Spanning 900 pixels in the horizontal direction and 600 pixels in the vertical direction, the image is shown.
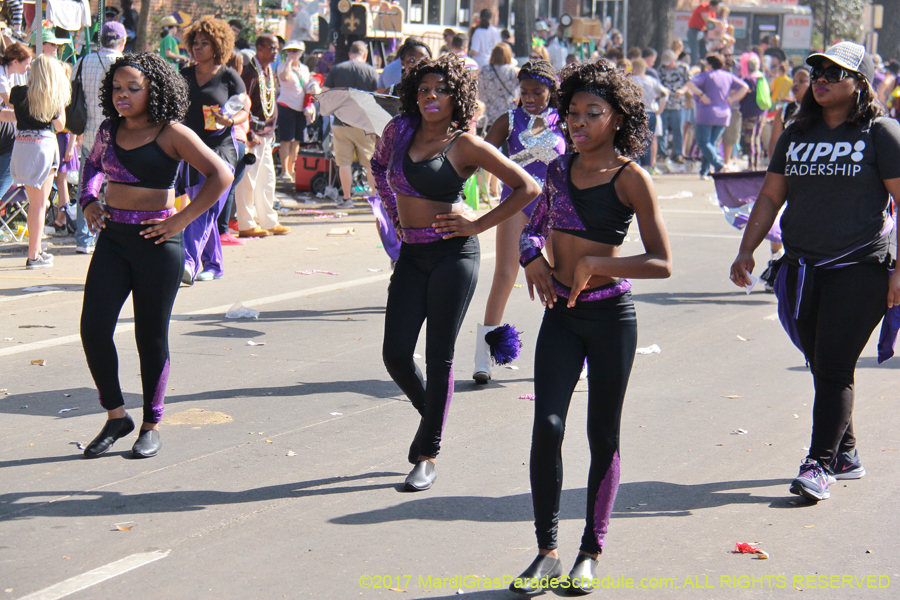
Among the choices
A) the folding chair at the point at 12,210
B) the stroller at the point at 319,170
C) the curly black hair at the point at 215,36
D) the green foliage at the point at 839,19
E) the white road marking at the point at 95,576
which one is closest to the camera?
the white road marking at the point at 95,576

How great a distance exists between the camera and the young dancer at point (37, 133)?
1005 cm

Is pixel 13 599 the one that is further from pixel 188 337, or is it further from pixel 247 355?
pixel 188 337

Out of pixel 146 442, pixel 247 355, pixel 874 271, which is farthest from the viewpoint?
pixel 247 355

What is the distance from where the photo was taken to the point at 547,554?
3805 millimetres

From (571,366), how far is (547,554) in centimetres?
66

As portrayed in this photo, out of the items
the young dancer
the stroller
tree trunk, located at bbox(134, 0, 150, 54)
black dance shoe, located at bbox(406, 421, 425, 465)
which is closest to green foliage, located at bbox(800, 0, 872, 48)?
the stroller

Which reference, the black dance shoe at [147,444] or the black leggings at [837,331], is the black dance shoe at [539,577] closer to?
the black leggings at [837,331]

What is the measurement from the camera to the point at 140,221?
514 cm

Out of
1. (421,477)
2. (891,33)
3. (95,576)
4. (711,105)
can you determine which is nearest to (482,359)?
(421,477)

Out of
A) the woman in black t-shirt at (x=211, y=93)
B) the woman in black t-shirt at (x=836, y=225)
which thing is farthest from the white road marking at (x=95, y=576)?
the woman in black t-shirt at (x=211, y=93)

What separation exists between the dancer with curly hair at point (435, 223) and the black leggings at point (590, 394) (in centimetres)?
105

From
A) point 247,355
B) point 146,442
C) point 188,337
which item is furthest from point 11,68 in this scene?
point 146,442

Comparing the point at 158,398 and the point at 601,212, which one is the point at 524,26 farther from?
the point at 601,212

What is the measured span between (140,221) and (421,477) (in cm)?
178
